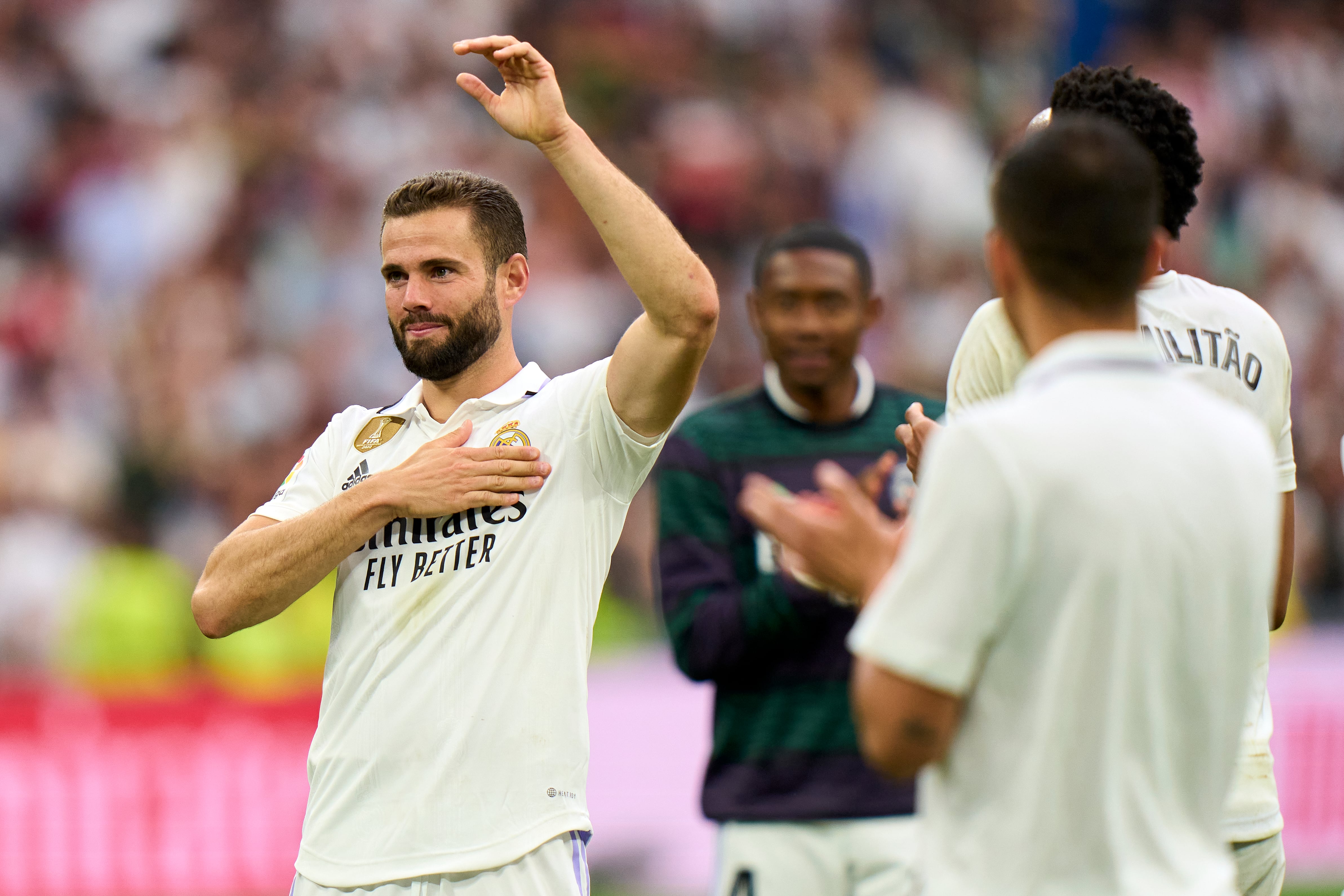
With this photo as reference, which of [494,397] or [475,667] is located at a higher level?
[494,397]

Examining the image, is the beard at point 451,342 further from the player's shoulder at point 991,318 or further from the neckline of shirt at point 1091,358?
the neckline of shirt at point 1091,358

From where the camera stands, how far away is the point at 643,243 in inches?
136

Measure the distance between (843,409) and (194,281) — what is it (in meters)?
7.61

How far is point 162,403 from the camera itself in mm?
10562

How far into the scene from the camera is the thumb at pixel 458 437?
3.71m

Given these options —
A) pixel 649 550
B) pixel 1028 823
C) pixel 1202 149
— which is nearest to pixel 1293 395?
pixel 1202 149

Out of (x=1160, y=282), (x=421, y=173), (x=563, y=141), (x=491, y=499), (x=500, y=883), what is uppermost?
(x=421, y=173)

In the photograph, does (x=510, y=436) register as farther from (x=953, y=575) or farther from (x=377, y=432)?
(x=953, y=575)

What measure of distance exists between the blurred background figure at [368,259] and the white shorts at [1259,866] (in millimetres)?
4963

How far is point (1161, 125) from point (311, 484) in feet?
7.26

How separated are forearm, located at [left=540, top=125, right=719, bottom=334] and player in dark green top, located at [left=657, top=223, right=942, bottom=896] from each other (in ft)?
2.87

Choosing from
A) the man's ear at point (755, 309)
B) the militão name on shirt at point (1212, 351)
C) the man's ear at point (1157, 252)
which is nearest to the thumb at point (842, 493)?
the man's ear at point (1157, 252)

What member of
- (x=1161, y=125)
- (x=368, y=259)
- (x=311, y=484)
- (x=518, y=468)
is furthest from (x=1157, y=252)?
(x=368, y=259)

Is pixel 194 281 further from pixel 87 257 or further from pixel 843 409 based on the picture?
pixel 843 409
